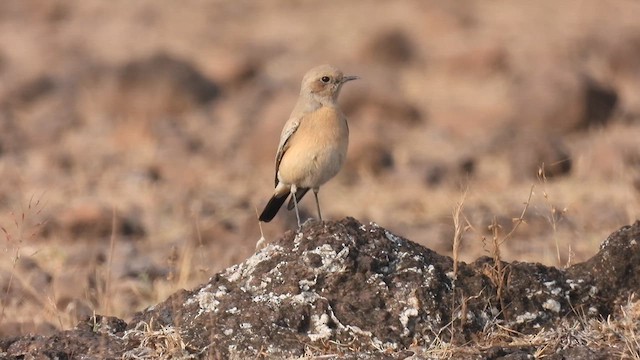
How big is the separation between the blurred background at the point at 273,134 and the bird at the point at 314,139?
85 centimetres

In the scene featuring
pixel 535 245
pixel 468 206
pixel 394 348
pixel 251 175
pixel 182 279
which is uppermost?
pixel 251 175

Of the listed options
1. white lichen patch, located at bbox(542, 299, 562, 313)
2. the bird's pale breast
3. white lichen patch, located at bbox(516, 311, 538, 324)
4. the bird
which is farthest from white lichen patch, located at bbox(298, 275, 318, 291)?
the bird's pale breast

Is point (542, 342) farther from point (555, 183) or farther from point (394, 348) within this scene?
point (555, 183)

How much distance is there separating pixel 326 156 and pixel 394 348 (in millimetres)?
1951

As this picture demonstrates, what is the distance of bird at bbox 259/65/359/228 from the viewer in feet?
23.3

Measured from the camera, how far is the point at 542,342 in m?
5.38

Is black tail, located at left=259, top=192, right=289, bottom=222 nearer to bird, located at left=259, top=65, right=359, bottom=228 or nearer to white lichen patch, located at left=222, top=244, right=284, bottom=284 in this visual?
bird, located at left=259, top=65, right=359, bottom=228

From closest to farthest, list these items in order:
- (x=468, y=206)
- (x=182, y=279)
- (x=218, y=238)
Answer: (x=182, y=279) → (x=218, y=238) → (x=468, y=206)

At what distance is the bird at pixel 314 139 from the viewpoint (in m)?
7.11

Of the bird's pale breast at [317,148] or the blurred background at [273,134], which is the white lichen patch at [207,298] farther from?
the bird's pale breast at [317,148]

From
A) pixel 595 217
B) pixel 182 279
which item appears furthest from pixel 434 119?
pixel 182 279

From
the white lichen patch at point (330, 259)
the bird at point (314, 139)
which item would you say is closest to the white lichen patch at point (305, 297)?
the white lichen patch at point (330, 259)

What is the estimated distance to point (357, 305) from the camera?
5551 mm

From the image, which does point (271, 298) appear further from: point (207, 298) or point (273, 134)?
point (273, 134)
